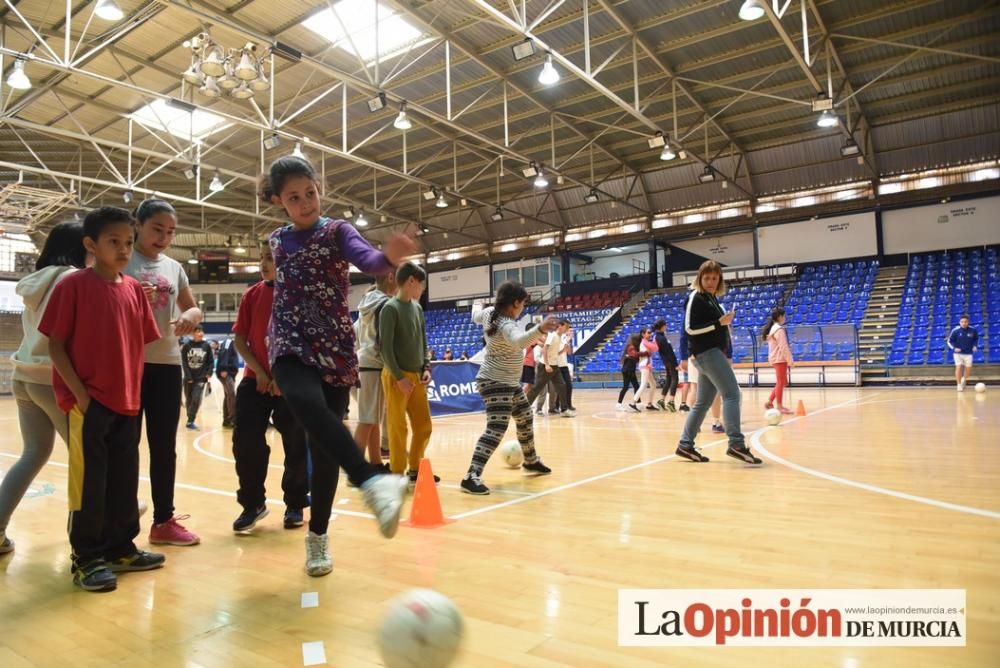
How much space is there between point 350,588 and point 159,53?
16329 millimetres

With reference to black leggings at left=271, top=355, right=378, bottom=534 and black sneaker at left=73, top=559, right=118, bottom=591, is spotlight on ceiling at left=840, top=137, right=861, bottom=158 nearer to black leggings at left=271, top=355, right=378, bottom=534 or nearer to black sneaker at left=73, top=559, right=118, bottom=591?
black leggings at left=271, top=355, right=378, bottom=534

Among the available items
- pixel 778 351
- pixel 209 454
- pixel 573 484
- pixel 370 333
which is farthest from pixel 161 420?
pixel 778 351

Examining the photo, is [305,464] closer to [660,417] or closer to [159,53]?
[660,417]

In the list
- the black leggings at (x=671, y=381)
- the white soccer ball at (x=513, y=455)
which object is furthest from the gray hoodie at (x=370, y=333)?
the black leggings at (x=671, y=381)

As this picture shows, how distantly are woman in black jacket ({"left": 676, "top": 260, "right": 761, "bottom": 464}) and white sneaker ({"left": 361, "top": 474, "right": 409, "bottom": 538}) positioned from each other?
12.4 ft

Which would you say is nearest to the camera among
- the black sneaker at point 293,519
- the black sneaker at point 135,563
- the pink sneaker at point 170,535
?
the black sneaker at point 135,563

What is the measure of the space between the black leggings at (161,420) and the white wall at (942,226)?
26.3 meters

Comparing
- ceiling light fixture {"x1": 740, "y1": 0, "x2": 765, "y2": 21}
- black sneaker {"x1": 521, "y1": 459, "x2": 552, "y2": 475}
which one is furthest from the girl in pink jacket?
black sneaker {"x1": 521, "y1": 459, "x2": 552, "y2": 475}

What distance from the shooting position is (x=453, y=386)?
11.3 m

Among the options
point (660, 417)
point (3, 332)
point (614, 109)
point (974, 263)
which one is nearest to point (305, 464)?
point (660, 417)

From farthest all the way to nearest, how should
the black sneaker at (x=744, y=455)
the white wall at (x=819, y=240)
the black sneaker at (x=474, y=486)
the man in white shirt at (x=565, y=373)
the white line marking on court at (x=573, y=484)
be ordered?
the white wall at (x=819, y=240)
the man in white shirt at (x=565, y=373)
the black sneaker at (x=744, y=455)
the black sneaker at (x=474, y=486)
the white line marking on court at (x=573, y=484)

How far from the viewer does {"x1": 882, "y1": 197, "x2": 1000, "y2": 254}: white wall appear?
2167cm

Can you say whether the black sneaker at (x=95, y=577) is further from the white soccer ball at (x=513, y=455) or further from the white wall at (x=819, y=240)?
the white wall at (x=819, y=240)

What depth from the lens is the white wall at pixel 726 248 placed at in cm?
2659
